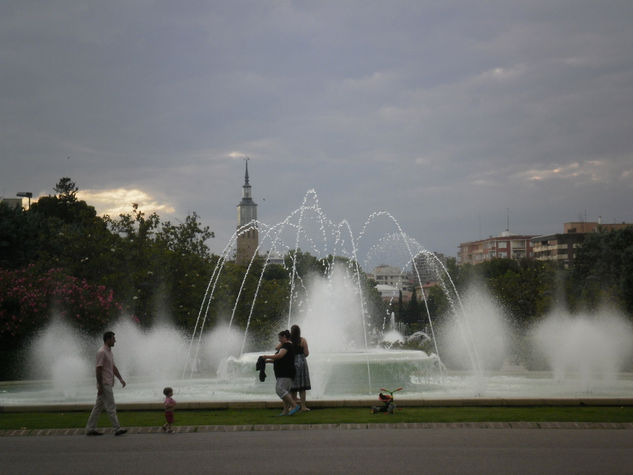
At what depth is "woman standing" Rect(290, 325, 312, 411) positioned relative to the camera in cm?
1531

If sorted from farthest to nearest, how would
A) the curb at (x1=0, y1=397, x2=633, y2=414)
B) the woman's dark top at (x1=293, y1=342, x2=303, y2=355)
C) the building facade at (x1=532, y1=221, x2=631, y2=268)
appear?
1. the building facade at (x1=532, y1=221, x2=631, y2=268)
2. the woman's dark top at (x1=293, y1=342, x2=303, y2=355)
3. the curb at (x1=0, y1=397, x2=633, y2=414)

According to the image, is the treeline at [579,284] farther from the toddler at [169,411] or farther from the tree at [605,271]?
the toddler at [169,411]

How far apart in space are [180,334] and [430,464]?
105 ft

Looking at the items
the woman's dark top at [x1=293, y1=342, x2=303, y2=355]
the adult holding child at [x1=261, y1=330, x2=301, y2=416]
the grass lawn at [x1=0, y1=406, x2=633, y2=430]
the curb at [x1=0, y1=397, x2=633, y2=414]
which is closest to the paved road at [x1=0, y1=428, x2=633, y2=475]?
the grass lawn at [x1=0, y1=406, x2=633, y2=430]

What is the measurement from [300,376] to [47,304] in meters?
22.4

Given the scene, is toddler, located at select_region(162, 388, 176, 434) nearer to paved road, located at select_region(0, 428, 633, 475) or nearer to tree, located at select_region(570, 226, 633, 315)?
paved road, located at select_region(0, 428, 633, 475)

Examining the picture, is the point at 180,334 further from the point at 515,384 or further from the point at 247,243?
the point at 247,243

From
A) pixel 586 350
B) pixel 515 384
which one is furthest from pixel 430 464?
pixel 586 350

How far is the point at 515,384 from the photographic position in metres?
23.2

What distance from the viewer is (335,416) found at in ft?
47.5

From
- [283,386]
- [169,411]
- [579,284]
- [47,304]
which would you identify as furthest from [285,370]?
[579,284]

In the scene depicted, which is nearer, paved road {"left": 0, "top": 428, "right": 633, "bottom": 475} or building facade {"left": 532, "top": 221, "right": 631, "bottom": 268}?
paved road {"left": 0, "top": 428, "right": 633, "bottom": 475}

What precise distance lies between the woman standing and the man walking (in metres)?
3.58

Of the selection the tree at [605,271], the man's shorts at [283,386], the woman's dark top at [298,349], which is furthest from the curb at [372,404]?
the tree at [605,271]
